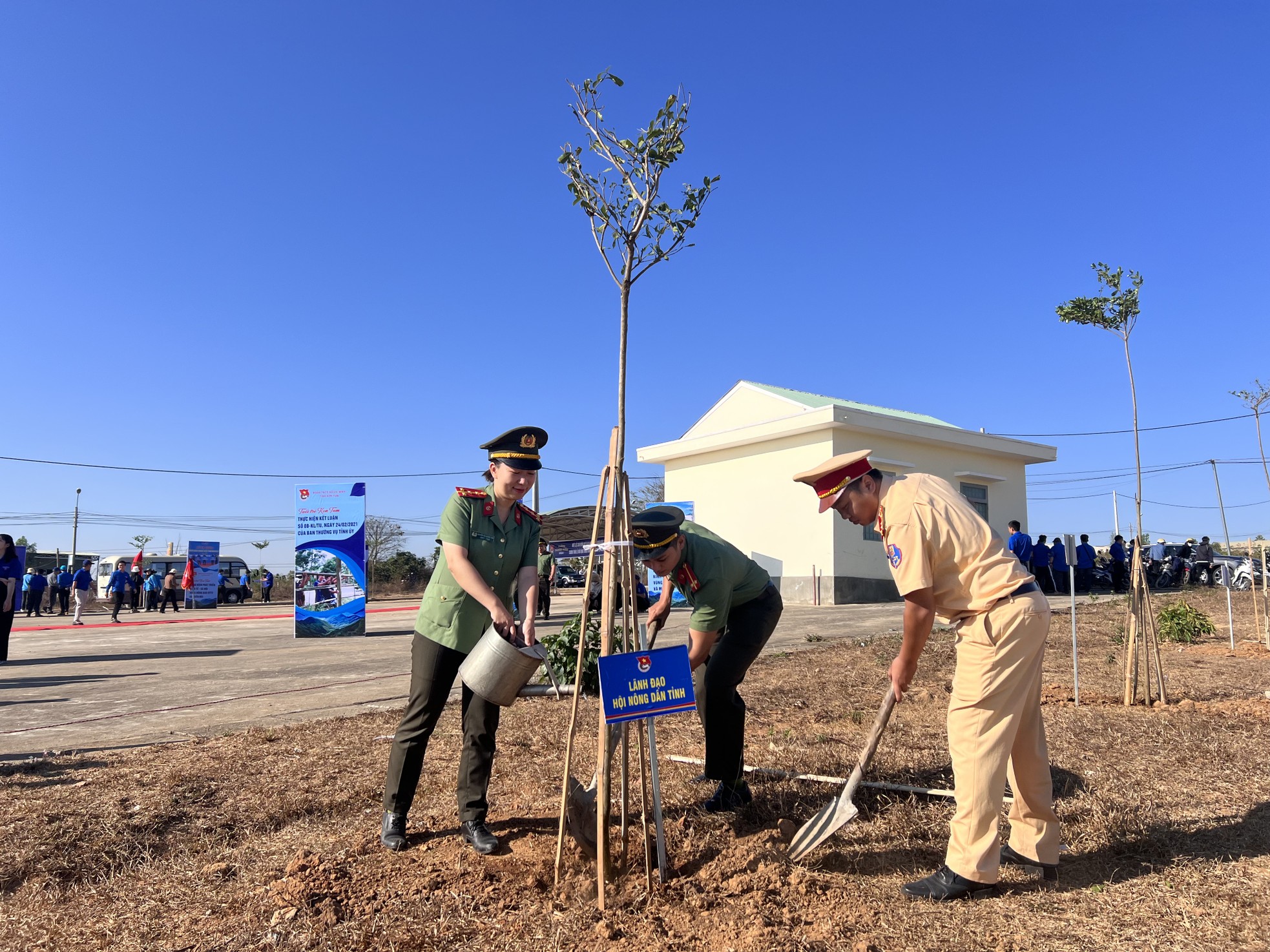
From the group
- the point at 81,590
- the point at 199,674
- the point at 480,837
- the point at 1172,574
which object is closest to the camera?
the point at 480,837

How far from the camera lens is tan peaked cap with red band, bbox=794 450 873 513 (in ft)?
10.5

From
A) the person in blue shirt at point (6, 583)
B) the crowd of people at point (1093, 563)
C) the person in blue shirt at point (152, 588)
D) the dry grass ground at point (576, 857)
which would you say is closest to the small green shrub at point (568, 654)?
the dry grass ground at point (576, 857)

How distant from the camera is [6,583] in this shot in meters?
10.2

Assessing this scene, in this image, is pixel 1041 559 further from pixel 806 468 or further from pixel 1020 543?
pixel 806 468

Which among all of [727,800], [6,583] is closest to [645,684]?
[727,800]

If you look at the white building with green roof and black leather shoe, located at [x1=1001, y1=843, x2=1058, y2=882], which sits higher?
the white building with green roof

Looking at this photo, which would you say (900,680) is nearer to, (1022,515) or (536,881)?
(536,881)

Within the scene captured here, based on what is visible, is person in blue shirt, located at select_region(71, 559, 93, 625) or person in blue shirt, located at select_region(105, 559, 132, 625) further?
person in blue shirt, located at select_region(105, 559, 132, 625)

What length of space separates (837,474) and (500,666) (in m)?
1.54

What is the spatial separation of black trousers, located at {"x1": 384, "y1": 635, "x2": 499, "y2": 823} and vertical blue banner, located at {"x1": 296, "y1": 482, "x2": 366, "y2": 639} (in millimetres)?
10506

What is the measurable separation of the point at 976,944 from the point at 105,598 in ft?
120

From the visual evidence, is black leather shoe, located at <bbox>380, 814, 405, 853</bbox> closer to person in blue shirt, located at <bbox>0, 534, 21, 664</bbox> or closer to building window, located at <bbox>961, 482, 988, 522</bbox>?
person in blue shirt, located at <bbox>0, 534, 21, 664</bbox>

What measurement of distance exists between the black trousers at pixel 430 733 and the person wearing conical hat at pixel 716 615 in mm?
925

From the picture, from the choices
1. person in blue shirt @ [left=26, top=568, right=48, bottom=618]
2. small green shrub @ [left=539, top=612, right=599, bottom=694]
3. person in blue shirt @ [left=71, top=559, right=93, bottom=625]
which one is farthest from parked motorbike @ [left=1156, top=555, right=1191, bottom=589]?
person in blue shirt @ [left=26, top=568, right=48, bottom=618]
